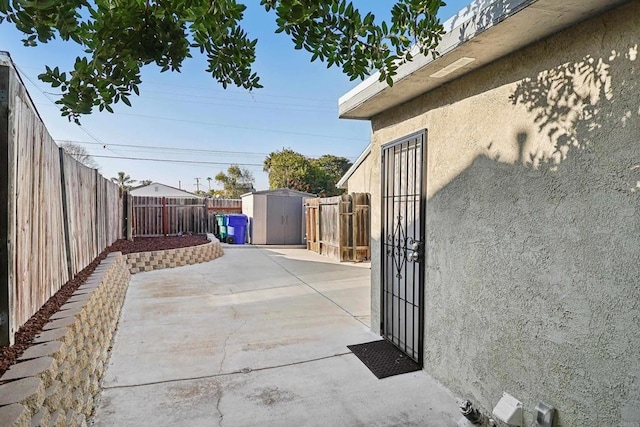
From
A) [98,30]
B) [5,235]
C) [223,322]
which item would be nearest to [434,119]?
[98,30]

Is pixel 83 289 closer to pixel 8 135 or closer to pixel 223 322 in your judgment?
pixel 223 322

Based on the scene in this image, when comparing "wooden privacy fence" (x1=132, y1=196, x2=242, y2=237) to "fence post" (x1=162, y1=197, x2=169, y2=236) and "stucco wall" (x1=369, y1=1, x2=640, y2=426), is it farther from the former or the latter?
"stucco wall" (x1=369, y1=1, x2=640, y2=426)

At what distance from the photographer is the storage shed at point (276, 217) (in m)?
14.4

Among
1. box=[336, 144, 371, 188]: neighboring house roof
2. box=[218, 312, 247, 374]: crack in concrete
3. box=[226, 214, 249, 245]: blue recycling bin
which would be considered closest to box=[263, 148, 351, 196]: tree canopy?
box=[226, 214, 249, 245]: blue recycling bin

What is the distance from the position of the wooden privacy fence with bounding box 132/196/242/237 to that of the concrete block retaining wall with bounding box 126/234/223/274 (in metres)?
4.40

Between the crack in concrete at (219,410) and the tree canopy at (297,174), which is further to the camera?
the tree canopy at (297,174)

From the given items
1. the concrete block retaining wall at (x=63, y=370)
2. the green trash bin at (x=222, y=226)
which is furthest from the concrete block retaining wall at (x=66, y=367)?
the green trash bin at (x=222, y=226)

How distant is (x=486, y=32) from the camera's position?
84.2 inches

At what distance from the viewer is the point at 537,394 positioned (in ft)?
7.52

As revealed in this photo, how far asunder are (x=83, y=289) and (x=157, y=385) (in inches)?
55.4

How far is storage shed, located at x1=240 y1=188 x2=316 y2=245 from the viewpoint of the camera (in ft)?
47.3

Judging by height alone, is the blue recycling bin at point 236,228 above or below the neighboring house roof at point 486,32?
below

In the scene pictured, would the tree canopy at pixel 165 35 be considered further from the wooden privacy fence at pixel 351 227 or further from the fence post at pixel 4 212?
the wooden privacy fence at pixel 351 227

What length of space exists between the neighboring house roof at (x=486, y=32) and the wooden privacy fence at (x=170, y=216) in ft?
40.9
